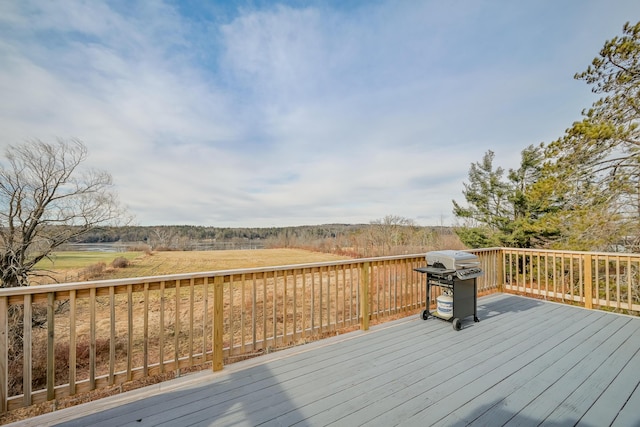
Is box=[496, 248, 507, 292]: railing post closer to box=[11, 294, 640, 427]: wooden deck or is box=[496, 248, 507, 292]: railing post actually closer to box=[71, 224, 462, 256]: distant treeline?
box=[11, 294, 640, 427]: wooden deck

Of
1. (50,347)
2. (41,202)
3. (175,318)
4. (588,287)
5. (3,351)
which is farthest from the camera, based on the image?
(41,202)

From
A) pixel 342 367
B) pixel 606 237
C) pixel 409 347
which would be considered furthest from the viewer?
pixel 606 237

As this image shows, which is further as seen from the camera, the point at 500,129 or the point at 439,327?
the point at 500,129

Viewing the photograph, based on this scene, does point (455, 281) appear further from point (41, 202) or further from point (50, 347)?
point (41, 202)

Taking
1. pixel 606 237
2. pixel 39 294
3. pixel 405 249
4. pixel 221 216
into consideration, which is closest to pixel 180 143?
pixel 39 294

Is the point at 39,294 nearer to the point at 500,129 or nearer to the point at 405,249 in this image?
the point at 500,129

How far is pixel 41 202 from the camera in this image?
19.2 feet

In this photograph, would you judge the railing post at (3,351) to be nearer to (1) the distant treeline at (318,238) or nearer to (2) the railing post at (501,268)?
(2) the railing post at (501,268)

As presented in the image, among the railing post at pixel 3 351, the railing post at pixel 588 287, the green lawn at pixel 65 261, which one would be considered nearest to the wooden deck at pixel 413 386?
the railing post at pixel 3 351

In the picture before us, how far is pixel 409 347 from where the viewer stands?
9.36ft

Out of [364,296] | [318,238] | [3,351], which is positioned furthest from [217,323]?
[318,238]

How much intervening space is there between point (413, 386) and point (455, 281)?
5.74 ft

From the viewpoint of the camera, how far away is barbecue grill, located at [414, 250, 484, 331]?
3336 millimetres

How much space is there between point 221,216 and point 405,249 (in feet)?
38.8
